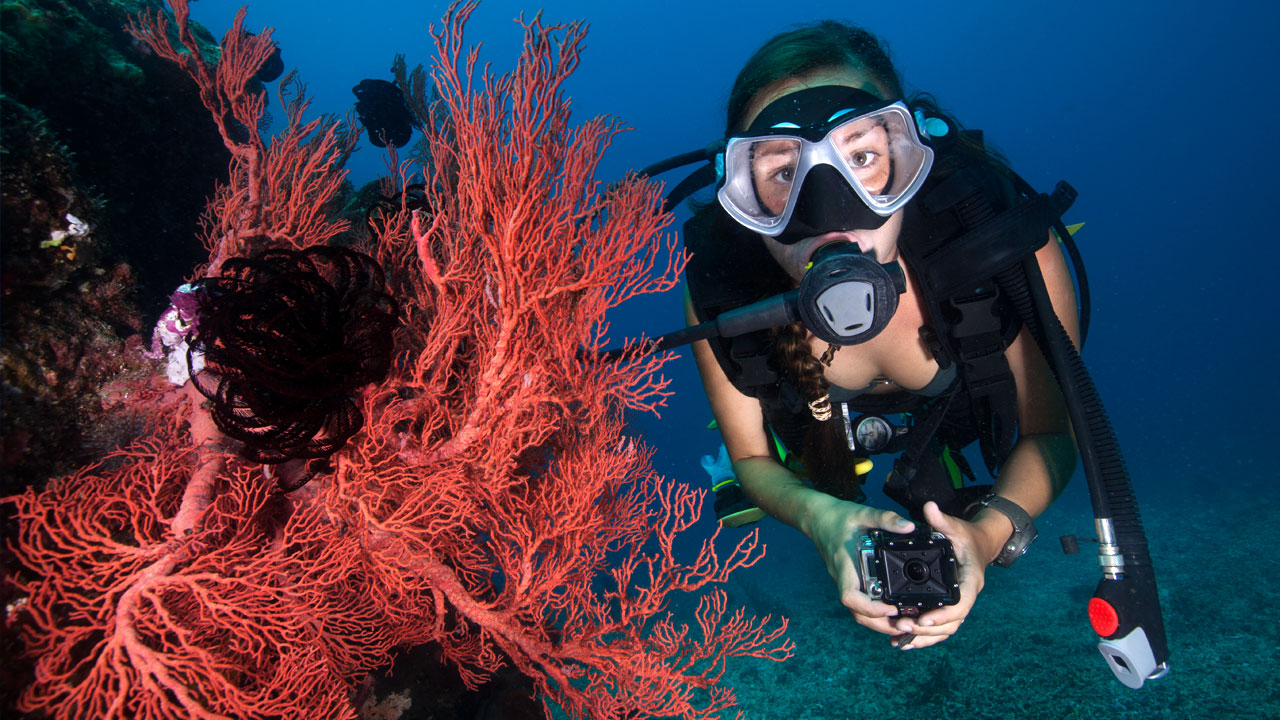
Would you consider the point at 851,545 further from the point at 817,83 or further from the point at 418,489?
the point at 817,83

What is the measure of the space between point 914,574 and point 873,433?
2.21 m

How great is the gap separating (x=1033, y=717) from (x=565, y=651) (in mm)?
6036

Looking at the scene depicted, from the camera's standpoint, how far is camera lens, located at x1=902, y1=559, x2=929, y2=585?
1.81m

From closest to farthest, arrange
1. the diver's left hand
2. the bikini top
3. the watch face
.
→ the diver's left hand < the bikini top < the watch face

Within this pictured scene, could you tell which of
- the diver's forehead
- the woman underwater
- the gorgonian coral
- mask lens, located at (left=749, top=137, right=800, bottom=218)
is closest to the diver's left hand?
the woman underwater

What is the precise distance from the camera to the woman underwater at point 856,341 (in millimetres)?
2387

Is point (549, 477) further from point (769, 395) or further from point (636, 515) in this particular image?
point (769, 395)

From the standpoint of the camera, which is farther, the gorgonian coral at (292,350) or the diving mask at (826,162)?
the diving mask at (826,162)

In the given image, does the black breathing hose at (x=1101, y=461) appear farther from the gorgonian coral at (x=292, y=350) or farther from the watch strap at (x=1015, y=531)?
the gorgonian coral at (x=292, y=350)

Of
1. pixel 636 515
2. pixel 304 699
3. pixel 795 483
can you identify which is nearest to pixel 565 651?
pixel 636 515

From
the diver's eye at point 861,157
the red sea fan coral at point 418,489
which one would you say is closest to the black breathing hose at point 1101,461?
the diver's eye at point 861,157

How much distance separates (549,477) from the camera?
3.16 metres

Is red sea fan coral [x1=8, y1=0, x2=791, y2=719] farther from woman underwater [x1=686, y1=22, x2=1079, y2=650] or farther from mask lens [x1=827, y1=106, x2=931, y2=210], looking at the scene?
mask lens [x1=827, y1=106, x2=931, y2=210]

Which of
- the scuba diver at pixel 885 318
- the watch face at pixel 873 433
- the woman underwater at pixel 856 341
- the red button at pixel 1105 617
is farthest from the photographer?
the watch face at pixel 873 433
